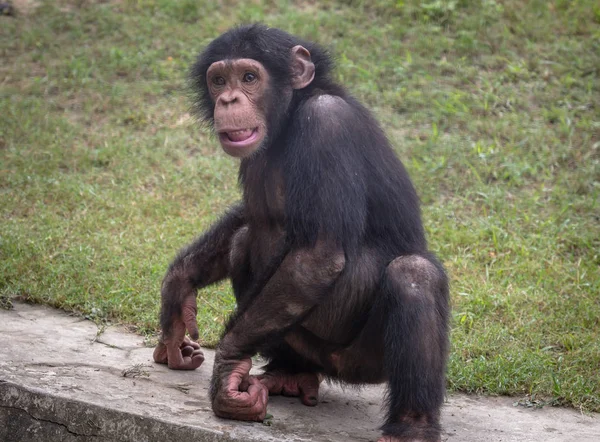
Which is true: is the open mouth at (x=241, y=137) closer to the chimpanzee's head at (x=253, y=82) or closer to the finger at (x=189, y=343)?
the chimpanzee's head at (x=253, y=82)

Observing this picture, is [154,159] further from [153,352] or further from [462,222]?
[153,352]

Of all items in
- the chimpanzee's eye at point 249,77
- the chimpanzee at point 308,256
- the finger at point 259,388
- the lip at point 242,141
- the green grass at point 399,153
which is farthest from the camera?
the green grass at point 399,153

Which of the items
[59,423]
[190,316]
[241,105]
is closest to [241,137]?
[241,105]

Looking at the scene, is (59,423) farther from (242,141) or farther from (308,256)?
(242,141)

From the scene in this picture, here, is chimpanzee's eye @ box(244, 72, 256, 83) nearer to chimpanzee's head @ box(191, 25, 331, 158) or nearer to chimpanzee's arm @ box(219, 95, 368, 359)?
chimpanzee's head @ box(191, 25, 331, 158)

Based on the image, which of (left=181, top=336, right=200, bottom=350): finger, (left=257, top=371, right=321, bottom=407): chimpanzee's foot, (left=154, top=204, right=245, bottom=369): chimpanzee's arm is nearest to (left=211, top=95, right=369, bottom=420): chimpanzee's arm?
(left=257, top=371, right=321, bottom=407): chimpanzee's foot

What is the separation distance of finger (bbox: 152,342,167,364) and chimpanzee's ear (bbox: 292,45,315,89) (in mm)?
1720

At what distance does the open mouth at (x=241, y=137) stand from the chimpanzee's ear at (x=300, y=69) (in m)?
0.36

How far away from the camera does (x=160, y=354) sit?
5316 millimetres

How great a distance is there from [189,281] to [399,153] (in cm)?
406

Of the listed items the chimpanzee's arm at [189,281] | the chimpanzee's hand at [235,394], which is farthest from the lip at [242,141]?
the chimpanzee's hand at [235,394]

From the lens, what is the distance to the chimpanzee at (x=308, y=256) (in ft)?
14.0

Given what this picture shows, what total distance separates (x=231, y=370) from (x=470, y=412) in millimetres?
1495

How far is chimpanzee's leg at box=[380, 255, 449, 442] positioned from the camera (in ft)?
13.7
